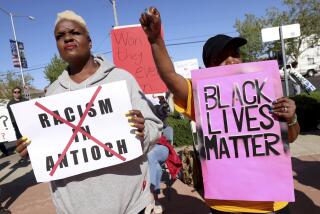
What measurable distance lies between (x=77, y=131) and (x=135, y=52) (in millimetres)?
2686

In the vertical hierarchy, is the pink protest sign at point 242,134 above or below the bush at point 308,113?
above

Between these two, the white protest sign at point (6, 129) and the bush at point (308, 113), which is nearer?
the white protest sign at point (6, 129)

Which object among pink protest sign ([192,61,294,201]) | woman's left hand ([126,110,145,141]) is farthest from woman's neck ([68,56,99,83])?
pink protest sign ([192,61,294,201])

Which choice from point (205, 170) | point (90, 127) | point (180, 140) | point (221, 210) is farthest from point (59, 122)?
point (180, 140)

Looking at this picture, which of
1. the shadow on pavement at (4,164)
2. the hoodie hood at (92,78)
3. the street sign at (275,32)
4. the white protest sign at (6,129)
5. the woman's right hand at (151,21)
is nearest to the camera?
the woman's right hand at (151,21)

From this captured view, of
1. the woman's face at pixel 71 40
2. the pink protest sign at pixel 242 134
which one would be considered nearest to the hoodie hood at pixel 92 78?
the woman's face at pixel 71 40

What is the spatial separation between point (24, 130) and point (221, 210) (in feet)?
4.05

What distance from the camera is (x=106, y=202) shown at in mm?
1853

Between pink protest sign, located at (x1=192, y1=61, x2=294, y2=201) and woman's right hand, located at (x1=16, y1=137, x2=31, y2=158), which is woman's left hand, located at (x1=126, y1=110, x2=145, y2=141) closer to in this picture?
pink protest sign, located at (x1=192, y1=61, x2=294, y2=201)

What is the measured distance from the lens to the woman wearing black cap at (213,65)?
5.93 ft

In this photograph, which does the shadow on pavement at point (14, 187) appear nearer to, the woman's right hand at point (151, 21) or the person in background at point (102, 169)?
the person in background at point (102, 169)

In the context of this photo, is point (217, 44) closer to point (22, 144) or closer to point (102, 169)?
point (102, 169)

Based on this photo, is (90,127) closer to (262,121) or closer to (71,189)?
(71,189)

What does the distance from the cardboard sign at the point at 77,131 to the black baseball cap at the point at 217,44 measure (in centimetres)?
61
